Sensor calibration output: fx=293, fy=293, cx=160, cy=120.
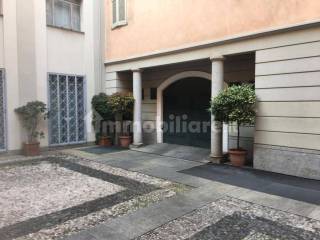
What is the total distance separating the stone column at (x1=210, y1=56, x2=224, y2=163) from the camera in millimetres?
7039

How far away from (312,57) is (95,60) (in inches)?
272

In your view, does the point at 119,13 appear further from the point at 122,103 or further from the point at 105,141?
the point at 105,141

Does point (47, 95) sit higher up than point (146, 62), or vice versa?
point (146, 62)

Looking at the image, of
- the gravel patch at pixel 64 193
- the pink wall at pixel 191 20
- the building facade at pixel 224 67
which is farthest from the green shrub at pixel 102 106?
the gravel patch at pixel 64 193

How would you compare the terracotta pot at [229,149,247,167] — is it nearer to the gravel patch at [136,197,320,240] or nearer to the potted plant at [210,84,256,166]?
the potted plant at [210,84,256,166]

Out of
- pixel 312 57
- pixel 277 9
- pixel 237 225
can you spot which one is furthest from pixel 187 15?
pixel 237 225

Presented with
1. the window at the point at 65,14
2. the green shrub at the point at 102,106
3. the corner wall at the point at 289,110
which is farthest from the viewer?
the green shrub at the point at 102,106

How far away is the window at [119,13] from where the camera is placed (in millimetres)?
9414

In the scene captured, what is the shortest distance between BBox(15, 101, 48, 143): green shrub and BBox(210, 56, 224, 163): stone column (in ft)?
15.9

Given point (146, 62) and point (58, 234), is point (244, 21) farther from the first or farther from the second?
point (58, 234)

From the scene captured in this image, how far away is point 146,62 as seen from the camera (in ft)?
29.1

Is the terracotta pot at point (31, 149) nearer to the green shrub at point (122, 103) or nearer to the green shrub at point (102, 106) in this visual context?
the green shrub at point (102, 106)

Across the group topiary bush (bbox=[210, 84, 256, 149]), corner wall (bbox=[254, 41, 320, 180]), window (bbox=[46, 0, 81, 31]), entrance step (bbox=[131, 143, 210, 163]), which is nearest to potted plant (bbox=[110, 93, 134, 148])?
entrance step (bbox=[131, 143, 210, 163])

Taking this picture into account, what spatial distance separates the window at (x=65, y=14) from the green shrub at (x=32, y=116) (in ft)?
8.78
